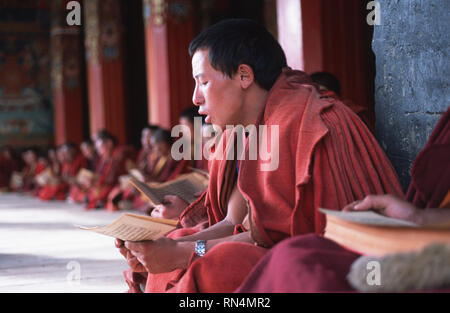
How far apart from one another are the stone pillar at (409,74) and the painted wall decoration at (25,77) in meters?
14.4

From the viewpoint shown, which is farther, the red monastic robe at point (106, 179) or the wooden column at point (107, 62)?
the wooden column at point (107, 62)

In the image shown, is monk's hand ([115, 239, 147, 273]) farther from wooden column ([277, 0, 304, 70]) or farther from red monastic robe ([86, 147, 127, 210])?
red monastic robe ([86, 147, 127, 210])

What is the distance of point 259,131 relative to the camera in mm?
1776

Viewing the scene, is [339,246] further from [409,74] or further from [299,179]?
[409,74]

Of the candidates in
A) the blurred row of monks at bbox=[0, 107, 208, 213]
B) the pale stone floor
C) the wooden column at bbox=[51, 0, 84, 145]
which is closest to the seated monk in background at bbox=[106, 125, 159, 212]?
the blurred row of monks at bbox=[0, 107, 208, 213]

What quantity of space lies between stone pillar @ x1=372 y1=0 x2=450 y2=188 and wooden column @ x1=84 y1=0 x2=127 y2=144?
8.47m

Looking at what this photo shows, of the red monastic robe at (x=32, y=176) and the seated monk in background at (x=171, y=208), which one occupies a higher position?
the seated monk in background at (x=171, y=208)

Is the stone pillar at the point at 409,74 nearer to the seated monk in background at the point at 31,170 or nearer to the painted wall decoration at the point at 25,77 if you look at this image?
the seated monk in background at the point at 31,170

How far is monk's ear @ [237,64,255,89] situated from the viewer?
183 centimetres

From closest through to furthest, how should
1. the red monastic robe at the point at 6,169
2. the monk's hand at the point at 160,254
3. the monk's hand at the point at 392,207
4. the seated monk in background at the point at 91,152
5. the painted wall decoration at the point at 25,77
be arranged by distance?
the monk's hand at the point at 392,207, the monk's hand at the point at 160,254, the seated monk in background at the point at 91,152, the red monastic robe at the point at 6,169, the painted wall decoration at the point at 25,77

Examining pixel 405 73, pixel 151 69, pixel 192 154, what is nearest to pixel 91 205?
pixel 151 69

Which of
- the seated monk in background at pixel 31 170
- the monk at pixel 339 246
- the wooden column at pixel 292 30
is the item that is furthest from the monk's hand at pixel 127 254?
the seated monk in background at pixel 31 170

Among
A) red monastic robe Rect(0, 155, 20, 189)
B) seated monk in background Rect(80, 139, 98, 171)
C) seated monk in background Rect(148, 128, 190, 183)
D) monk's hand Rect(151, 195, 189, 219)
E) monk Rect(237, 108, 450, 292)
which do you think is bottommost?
red monastic robe Rect(0, 155, 20, 189)

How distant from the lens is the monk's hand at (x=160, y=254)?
1657 mm
